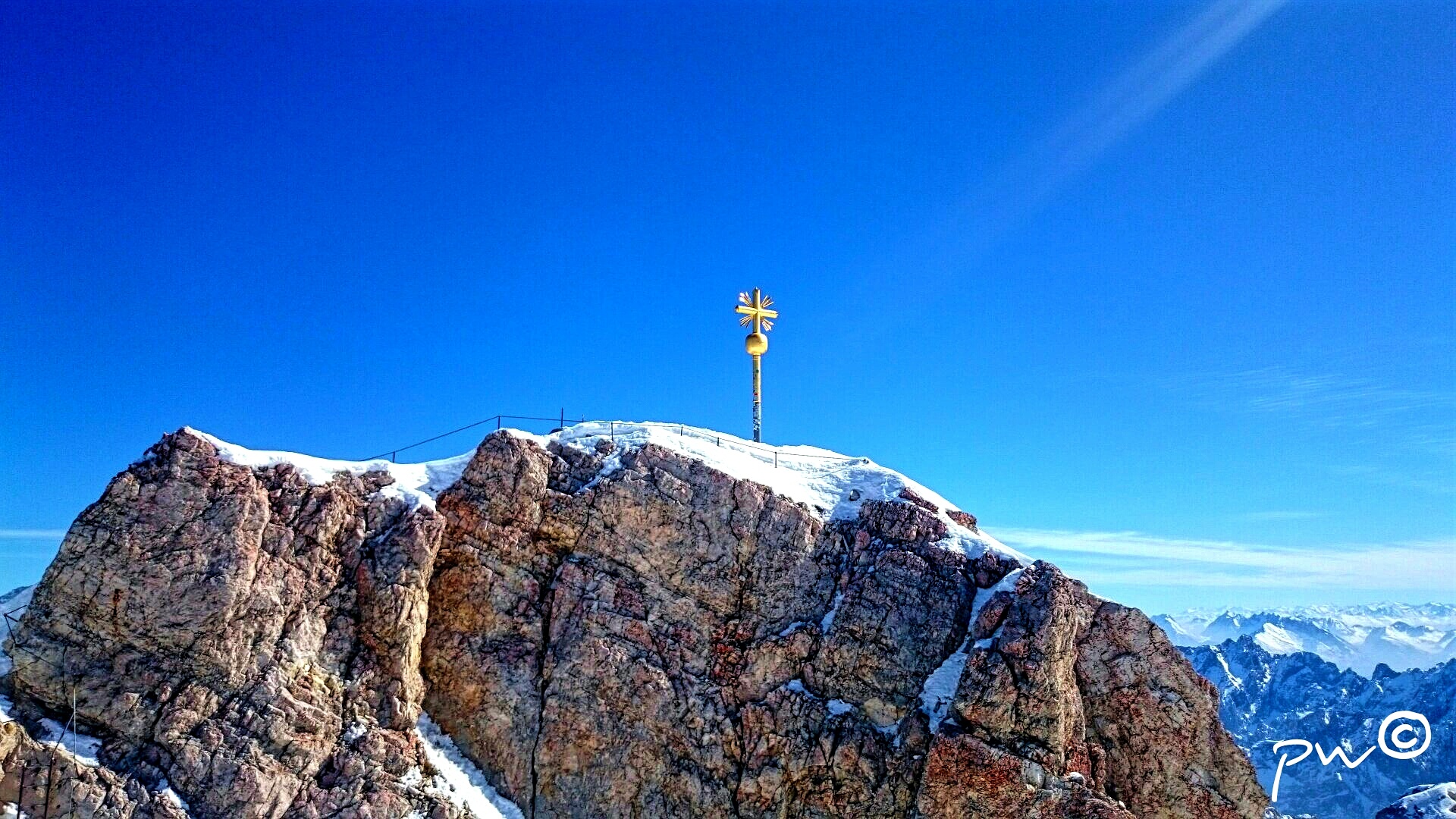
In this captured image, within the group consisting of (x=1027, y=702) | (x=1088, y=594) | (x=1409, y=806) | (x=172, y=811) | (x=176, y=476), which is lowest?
(x=1409, y=806)

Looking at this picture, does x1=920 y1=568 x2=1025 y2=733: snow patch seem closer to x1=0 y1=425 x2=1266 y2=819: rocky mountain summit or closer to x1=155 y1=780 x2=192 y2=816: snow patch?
x1=0 y1=425 x2=1266 y2=819: rocky mountain summit

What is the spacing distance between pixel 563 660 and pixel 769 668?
8.97 meters

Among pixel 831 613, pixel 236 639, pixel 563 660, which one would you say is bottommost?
pixel 563 660

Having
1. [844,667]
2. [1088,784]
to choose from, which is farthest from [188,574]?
[1088,784]

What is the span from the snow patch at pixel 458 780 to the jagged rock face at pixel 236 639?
2.84ft

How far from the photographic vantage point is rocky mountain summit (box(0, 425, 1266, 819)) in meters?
31.5

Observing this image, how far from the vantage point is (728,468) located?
142ft

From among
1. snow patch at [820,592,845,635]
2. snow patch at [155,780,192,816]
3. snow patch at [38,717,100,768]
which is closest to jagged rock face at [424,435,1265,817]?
snow patch at [820,592,845,635]

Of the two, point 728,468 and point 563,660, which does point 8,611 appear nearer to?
point 563,660

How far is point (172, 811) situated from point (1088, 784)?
110 ft

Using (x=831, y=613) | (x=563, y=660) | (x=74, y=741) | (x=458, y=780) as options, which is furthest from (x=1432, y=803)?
(x=74, y=741)

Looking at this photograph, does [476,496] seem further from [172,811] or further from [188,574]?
[172,811]

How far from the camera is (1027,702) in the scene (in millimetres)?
34250

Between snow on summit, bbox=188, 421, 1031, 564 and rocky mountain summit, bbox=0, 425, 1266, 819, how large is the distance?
306mm
